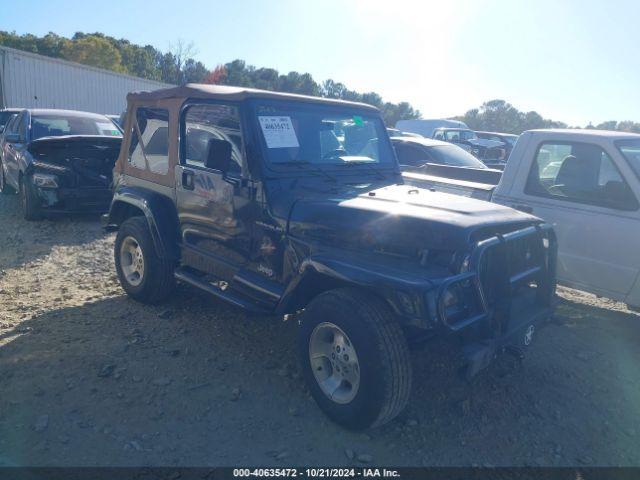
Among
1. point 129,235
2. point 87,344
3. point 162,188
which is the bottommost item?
point 87,344

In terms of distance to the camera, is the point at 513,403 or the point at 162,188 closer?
the point at 513,403

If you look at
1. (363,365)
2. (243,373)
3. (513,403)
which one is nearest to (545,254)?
(513,403)

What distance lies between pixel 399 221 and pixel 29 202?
22.0 ft

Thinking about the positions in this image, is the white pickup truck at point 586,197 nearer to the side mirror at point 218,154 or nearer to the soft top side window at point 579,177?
the soft top side window at point 579,177

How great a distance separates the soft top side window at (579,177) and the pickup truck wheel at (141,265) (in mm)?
3729

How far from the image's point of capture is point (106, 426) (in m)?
3.17

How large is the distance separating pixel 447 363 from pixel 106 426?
250 cm

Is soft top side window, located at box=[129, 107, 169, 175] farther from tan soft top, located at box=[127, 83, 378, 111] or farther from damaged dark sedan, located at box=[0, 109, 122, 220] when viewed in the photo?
damaged dark sedan, located at box=[0, 109, 122, 220]

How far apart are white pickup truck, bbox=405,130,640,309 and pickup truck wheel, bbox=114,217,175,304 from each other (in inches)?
136

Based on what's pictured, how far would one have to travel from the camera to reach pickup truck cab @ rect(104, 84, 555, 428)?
298 cm

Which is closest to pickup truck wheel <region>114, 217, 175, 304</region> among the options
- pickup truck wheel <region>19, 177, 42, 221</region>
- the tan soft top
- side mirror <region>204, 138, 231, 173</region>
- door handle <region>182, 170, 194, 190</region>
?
door handle <region>182, 170, 194, 190</region>

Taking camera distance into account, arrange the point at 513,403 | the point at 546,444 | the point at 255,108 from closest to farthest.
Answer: the point at 546,444 → the point at 513,403 → the point at 255,108

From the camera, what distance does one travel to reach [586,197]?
4.88 meters

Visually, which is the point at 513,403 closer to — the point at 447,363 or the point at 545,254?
the point at 447,363
